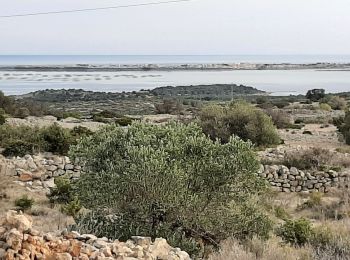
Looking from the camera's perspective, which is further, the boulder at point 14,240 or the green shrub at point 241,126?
the green shrub at point 241,126

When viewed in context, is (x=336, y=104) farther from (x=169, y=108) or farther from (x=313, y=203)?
(x=313, y=203)

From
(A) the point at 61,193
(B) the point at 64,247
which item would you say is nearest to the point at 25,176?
(A) the point at 61,193

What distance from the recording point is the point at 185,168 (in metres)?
8.02

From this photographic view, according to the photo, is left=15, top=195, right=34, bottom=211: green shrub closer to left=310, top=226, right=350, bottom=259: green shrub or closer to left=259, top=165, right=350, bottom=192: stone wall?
left=310, top=226, right=350, bottom=259: green shrub

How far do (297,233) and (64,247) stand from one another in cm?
485

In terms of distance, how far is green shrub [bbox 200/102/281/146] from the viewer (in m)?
24.0

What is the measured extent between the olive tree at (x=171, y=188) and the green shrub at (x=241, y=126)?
15.2m

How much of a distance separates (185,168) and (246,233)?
137 cm

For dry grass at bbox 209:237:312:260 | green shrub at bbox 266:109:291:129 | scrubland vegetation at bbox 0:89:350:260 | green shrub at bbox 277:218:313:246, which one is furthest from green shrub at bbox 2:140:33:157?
green shrub at bbox 266:109:291:129

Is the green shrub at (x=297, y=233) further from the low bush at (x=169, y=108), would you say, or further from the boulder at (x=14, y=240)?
the low bush at (x=169, y=108)

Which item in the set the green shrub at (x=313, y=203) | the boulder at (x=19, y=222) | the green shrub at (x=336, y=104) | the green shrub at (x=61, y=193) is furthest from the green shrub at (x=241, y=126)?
the green shrub at (x=336, y=104)

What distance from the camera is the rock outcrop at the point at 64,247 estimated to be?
543 cm

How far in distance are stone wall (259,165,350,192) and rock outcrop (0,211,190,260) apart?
38.5 ft

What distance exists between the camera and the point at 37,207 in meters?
13.0
